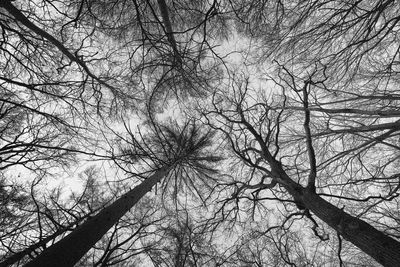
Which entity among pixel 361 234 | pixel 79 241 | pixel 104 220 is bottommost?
pixel 79 241

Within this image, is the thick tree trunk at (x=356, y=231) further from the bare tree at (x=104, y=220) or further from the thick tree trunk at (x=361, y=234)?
the bare tree at (x=104, y=220)

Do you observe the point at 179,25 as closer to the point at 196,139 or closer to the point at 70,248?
the point at 196,139

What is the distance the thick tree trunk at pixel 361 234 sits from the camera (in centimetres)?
190

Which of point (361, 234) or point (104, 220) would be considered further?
point (104, 220)

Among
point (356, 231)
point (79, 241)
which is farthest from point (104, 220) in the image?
point (356, 231)

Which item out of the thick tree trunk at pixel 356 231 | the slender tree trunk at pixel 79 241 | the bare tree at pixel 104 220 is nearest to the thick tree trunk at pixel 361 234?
the thick tree trunk at pixel 356 231

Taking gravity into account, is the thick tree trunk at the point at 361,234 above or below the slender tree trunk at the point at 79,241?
above

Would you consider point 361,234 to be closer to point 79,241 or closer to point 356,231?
point 356,231

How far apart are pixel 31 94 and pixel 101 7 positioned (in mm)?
2256

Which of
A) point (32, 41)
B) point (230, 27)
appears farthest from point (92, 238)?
point (230, 27)

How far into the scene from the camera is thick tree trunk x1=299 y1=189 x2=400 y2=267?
1.90 metres

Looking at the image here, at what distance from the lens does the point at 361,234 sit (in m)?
2.13

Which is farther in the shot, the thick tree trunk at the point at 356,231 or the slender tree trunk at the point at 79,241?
the thick tree trunk at the point at 356,231

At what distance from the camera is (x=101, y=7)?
3730 millimetres
